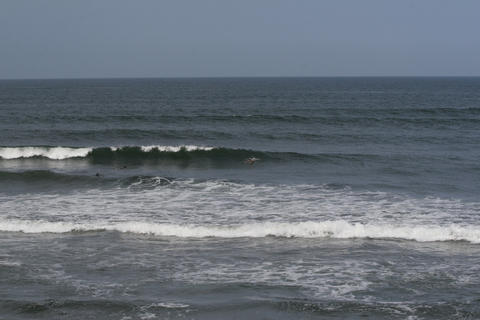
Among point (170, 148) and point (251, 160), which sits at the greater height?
point (170, 148)

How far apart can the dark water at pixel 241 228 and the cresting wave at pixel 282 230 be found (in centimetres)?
6

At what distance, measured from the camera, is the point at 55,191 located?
24781mm

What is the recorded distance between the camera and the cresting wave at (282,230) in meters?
17.2

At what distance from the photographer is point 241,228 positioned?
1789 centimetres

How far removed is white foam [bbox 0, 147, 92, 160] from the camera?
34.2m

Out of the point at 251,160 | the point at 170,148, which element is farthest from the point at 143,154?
the point at 251,160

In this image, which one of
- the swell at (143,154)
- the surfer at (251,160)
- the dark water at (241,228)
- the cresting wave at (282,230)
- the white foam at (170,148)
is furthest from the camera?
the white foam at (170,148)

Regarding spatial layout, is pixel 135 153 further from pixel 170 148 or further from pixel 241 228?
pixel 241 228

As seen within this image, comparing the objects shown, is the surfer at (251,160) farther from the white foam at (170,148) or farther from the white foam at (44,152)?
the white foam at (44,152)

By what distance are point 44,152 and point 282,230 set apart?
22.1m

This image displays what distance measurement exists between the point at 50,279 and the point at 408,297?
8552mm

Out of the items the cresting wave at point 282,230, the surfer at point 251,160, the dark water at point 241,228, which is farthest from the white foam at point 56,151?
the cresting wave at point 282,230

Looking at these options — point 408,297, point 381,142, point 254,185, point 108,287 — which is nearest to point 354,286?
point 408,297

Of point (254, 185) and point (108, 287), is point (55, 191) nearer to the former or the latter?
point (254, 185)
